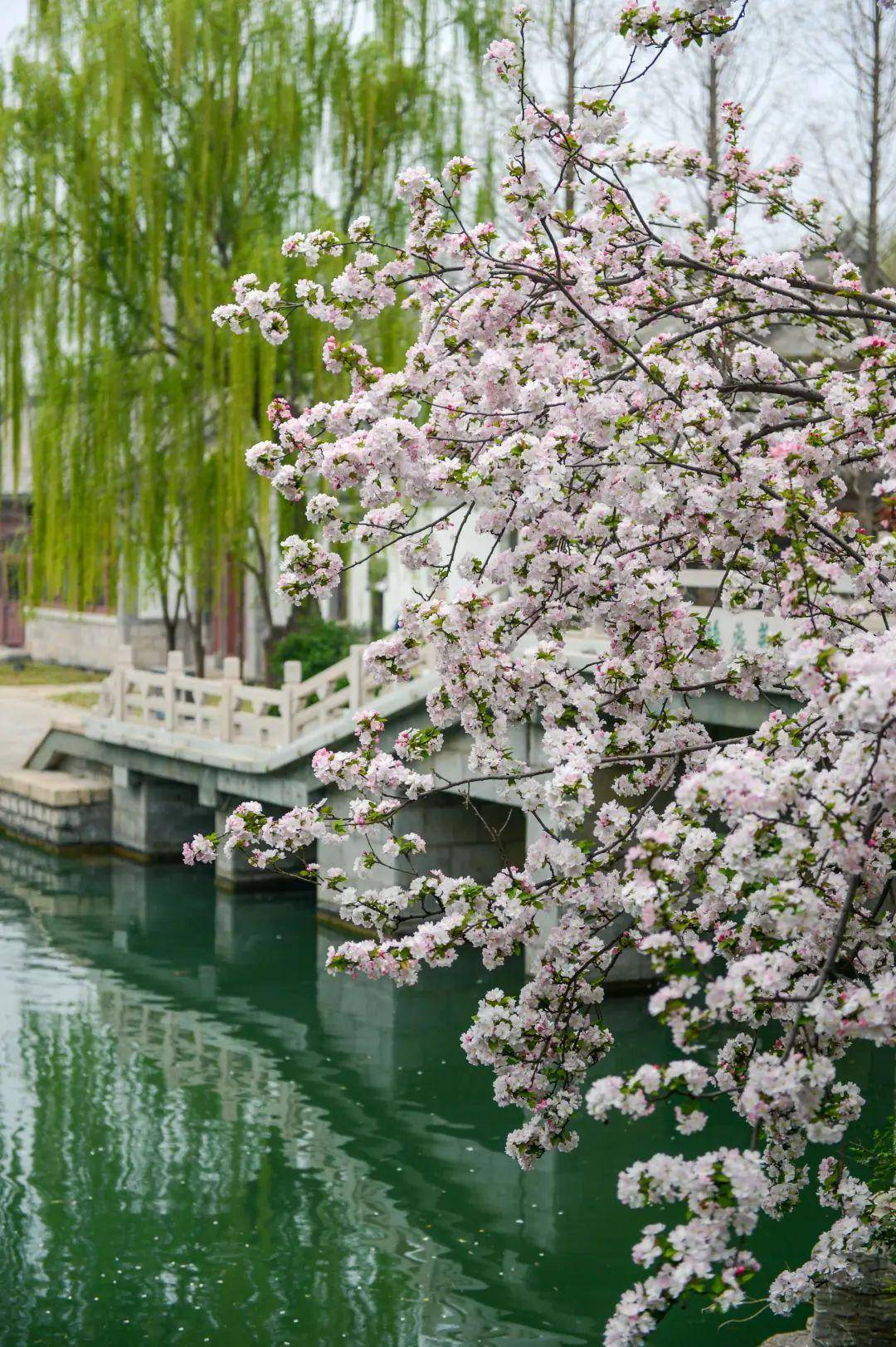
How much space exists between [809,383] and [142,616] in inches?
906

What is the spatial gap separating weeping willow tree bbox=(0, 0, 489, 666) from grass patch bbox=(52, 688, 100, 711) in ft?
23.0

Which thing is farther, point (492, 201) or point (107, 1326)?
point (492, 201)

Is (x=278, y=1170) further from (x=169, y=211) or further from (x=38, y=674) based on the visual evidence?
(x=38, y=674)

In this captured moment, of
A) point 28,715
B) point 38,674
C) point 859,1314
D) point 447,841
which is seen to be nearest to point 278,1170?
point 859,1314

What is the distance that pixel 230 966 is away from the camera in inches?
571

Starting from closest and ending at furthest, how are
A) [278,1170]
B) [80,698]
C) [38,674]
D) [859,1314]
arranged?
[859,1314] < [278,1170] < [80,698] < [38,674]

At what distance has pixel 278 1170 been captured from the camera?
372 inches

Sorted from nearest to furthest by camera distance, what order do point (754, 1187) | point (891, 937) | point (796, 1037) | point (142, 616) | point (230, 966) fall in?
point (754, 1187), point (796, 1037), point (891, 937), point (230, 966), point (142, 616)

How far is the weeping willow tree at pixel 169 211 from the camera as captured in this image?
1675 centimetres

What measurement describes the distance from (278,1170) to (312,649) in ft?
28.3

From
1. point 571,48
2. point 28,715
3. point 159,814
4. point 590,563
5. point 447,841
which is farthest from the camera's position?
point 28,715

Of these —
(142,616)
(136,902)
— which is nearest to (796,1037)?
(136,902)

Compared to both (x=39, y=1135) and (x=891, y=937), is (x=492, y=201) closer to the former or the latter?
(x=39, y=1135)

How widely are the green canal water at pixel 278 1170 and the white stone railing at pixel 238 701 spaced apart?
2071mm
